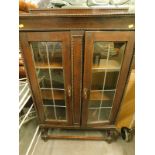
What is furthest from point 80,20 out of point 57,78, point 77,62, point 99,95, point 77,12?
point 99,95

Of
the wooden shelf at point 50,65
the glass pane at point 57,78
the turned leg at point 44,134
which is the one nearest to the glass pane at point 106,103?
the glass pane at point 57,78

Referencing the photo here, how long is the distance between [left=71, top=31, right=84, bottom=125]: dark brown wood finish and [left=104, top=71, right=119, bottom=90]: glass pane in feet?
0.75

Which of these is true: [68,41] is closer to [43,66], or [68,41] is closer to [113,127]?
[43,66]

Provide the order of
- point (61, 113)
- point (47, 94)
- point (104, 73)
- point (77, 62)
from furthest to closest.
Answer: point (61, 113) → point (47, 94) → point (104, 73) → point (77, 62)

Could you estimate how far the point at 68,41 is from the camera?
1.07m

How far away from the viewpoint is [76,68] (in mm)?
1169

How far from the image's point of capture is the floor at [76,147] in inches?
62.6

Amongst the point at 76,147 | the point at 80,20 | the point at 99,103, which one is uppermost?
the point at 80,20

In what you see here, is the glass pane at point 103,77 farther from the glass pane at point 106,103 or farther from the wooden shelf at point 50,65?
the wooden shelf at point 50,65

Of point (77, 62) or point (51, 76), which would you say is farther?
point (51, 76)

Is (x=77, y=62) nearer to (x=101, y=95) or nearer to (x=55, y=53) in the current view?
(x=55, y=53)

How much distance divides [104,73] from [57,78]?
1.20ft

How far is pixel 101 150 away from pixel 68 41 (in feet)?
3.71
